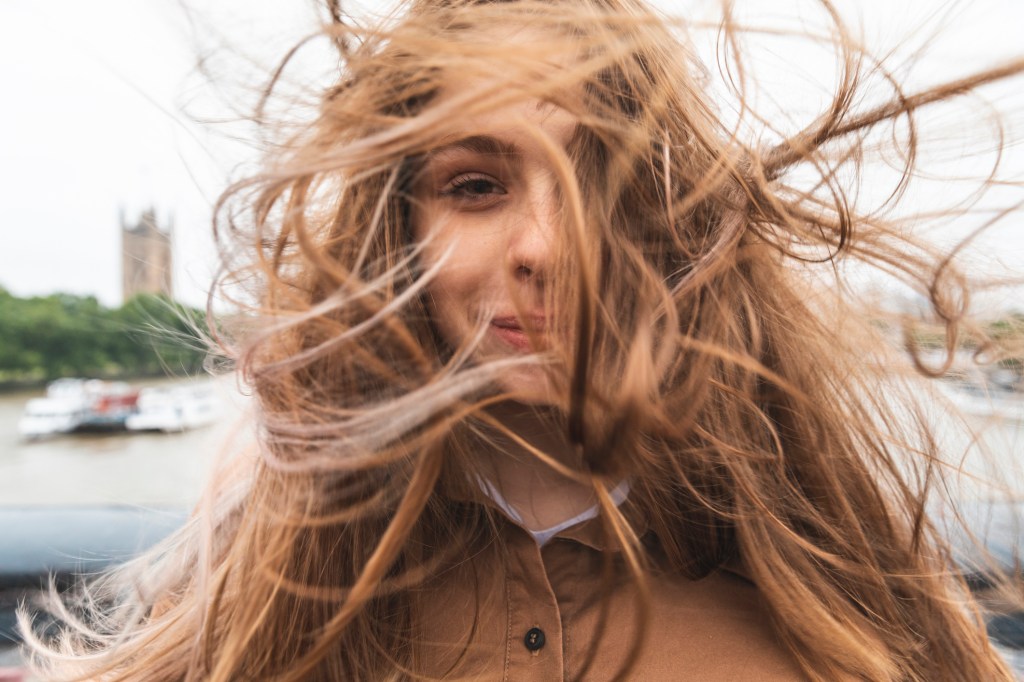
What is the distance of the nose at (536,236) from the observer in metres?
0.63

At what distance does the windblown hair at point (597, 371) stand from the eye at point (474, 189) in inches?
1.7

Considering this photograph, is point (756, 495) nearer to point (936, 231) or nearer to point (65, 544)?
point (936, 231)

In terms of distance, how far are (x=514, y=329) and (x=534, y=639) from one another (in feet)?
1.00

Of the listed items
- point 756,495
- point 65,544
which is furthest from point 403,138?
point 65,544

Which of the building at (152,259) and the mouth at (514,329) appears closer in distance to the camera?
the mouth at (514,329)

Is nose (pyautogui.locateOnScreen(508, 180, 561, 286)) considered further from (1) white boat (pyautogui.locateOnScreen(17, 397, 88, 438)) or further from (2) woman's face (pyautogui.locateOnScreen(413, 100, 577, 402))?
(1) white boat (pyautogui.locateOnScreen(17, 397, 88, 438))

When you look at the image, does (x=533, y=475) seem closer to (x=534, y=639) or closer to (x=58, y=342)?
(x=534, y=639)

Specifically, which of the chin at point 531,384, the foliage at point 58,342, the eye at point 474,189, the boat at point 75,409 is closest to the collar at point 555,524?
the chin at point 531,384

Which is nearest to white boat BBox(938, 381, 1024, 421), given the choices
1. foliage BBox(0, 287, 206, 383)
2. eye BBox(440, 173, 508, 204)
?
eye BBox(440, 173, 508, 204)

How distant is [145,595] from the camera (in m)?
0.86

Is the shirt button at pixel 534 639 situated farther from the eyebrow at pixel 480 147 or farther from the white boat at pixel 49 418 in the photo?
the white boat at pixel 49 418

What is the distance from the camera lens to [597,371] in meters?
0.64

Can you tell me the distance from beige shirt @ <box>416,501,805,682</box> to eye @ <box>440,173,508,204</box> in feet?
1.11

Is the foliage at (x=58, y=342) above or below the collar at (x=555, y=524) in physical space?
above
